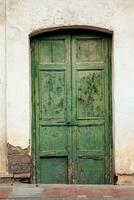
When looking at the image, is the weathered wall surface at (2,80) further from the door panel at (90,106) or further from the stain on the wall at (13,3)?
the door panel at (90,106)

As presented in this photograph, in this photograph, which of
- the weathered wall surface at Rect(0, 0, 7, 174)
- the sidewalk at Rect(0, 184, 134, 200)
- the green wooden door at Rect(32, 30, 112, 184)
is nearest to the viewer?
the sidewalk at Rect(0, 184, 134, 200)

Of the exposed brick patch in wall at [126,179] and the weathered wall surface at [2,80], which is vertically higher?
the weathered wall surface at [2,80]

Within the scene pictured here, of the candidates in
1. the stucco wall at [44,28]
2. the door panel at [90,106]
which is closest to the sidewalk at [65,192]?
the door panel at [90,106]

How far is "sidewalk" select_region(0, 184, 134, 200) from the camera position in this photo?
881cm

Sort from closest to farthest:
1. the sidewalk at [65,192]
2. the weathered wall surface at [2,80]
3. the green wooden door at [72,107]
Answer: the sidewalk at [65,192]
the weathered wall surface at [2,80]
the green wooden door at [72,107]

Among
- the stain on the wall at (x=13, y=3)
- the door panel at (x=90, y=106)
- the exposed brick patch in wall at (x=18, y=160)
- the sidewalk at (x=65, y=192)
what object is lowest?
the sidewalk at (x=65, y=192)

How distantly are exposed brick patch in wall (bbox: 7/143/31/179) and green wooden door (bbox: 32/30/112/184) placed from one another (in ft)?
0.91

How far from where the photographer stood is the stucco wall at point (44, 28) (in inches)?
377

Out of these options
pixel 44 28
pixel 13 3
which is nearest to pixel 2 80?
pixel 44 28

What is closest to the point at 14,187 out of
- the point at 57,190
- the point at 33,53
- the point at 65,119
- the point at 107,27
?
the point at 57,190

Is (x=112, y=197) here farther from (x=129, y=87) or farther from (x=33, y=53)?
(x=33, y=53)

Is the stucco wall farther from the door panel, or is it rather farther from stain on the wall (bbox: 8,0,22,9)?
the door panel

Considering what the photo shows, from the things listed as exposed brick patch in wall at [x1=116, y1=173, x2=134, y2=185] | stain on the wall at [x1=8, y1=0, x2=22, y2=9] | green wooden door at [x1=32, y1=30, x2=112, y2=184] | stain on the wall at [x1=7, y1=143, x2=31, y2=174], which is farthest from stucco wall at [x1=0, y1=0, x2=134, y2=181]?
exposed brick patch in wall at [x1=116, y1=173, x2=134, y2=185]

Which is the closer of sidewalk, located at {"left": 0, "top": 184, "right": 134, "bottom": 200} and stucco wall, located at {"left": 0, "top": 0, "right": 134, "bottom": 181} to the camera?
sidewalk, located at {"left": 0, "top": 184, "right": 134, "bottom": 200}
